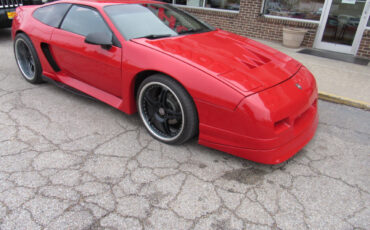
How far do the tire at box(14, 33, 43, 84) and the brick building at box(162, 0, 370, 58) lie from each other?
5.89 metres

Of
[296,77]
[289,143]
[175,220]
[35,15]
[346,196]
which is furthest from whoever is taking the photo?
[35,15]

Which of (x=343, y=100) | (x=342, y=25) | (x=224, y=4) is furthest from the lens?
(x=224, y=4)

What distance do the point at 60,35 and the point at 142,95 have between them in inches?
57.6

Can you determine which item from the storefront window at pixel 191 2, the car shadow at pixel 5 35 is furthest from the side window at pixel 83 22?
the storefront window at pixel 191 2

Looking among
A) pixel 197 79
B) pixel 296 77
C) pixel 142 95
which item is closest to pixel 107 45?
pixel 142 95

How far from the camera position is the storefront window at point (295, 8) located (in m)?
7.01

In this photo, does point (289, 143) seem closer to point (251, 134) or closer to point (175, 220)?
point (251, 134)

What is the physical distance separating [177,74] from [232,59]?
0.63 metres

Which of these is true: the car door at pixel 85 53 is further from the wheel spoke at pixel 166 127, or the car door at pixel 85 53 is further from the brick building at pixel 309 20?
the brick building at pixel 309 20

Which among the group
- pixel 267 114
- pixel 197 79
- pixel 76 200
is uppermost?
pixel 197 79

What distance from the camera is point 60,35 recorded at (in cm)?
351

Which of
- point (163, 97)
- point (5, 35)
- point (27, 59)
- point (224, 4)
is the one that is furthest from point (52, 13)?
point (224, 4)

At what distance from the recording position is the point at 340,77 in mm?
5125

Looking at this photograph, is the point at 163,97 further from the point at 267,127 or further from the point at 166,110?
the point at 267,127
